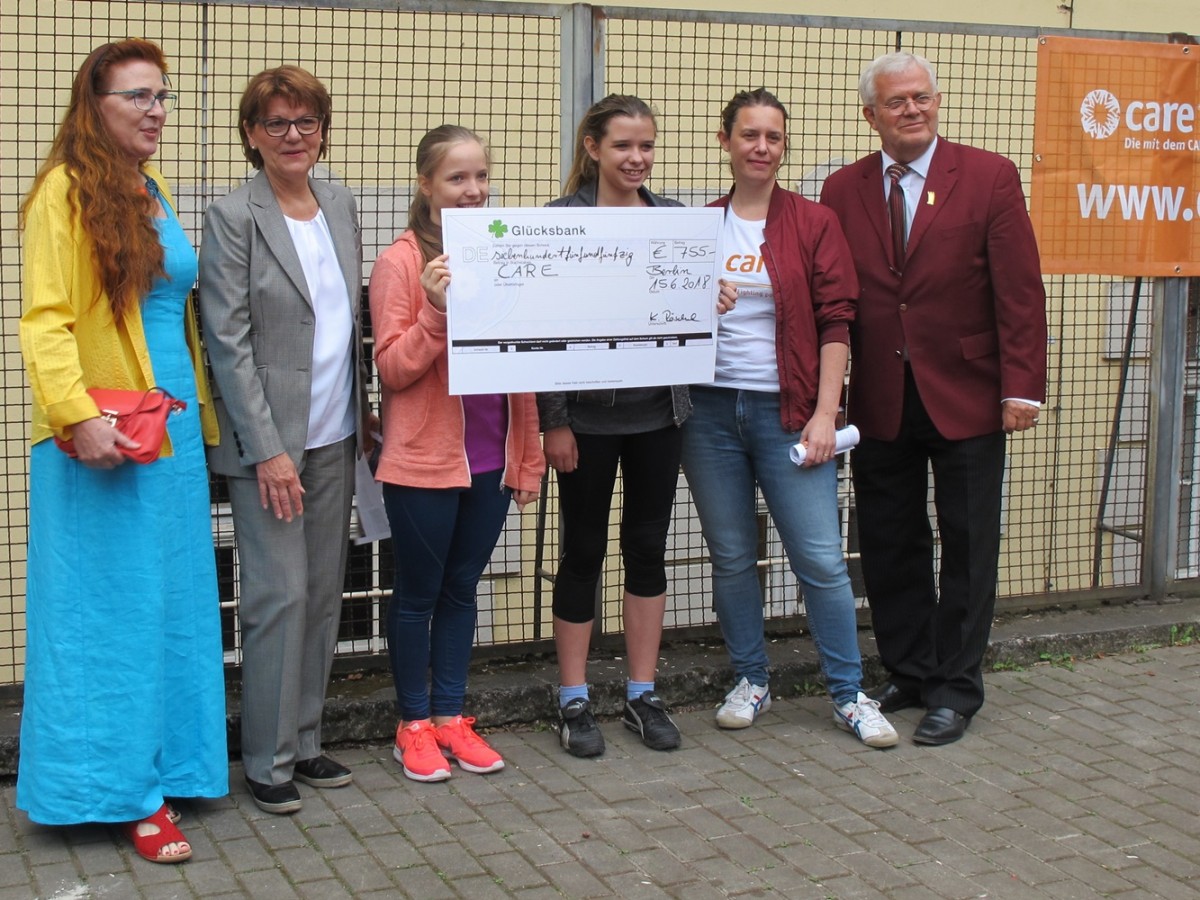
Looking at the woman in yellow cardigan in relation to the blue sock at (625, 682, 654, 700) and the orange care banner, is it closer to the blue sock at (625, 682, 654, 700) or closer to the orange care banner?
the blue sock at (625, 682, 654, 700)

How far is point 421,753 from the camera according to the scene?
15.1 ft

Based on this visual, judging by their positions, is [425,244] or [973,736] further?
[973,736]

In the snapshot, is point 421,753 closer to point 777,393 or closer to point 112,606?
point 112,606

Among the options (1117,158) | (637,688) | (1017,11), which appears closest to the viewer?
(637,688)

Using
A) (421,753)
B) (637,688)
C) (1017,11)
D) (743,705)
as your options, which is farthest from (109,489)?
(1017,11)

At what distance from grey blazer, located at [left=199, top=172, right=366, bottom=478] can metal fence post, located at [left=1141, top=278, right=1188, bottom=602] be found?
3.99 meters

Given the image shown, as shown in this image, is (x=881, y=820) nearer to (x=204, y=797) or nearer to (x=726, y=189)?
(x=204, y=797)

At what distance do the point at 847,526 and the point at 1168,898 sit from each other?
3064 mm

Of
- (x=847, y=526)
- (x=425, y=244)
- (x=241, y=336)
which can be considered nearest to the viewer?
(x=241, y=336)

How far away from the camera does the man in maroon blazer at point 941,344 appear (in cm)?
484

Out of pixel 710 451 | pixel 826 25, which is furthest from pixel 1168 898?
pixel 826 25

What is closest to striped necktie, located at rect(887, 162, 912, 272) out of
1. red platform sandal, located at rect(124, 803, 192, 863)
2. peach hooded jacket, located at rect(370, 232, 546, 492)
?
peach hooded jacket, located at rect(370, 232, 546, 492)

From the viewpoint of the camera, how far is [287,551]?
4.23m

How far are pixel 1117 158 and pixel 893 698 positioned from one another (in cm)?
260
